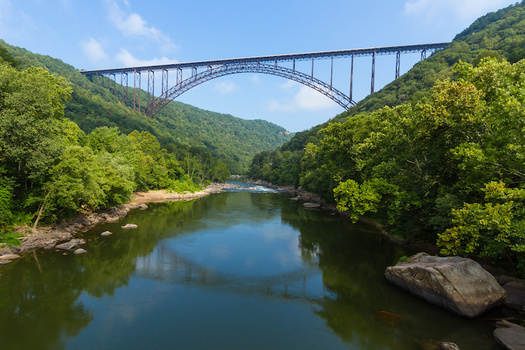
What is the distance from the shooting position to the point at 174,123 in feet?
325

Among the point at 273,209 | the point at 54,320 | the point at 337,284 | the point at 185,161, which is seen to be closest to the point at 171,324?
the point at 54,320

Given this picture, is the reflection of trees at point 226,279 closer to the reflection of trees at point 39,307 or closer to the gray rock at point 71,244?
the reflection of trees at point 39,307

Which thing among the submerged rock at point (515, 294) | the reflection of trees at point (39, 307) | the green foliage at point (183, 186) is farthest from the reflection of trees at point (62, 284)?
the green foliage at point (183, 186)

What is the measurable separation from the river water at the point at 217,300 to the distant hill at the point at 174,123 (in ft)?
124

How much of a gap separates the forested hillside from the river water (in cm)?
248

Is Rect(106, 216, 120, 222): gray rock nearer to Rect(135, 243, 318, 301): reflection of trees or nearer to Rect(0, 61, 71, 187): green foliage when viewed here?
Answer: Rect(0, 61, 71, 187): green foliage

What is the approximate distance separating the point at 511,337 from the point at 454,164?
6.51 meters

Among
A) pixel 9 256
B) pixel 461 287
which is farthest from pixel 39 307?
pixel 461 287

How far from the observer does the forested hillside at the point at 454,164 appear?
25.8 feet

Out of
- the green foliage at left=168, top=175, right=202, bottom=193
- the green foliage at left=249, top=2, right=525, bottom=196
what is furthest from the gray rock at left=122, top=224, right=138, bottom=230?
the green foliage at left=249, top=2, right=525, bottom=196

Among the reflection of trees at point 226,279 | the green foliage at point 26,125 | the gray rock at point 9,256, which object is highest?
the green foliage at point 26,125

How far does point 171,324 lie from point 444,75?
4654 cm

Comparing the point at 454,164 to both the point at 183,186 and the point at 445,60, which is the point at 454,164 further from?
the point at 445,60

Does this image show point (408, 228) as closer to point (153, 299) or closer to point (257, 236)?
point (257, 236)
